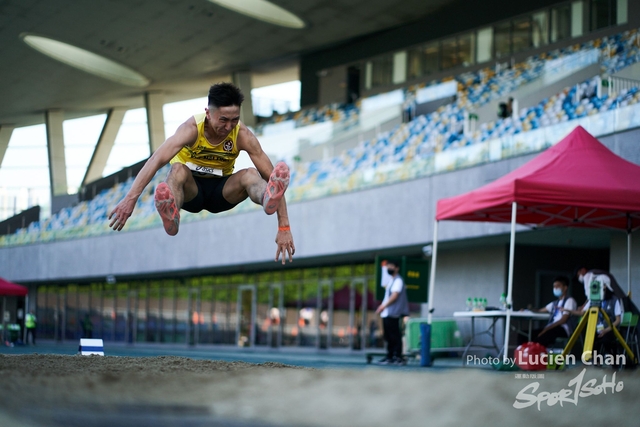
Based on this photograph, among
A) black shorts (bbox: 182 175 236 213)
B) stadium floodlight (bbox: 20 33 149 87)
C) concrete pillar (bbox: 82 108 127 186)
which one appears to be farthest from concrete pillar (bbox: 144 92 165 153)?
black shorts (bbox: 182 175 236 213)

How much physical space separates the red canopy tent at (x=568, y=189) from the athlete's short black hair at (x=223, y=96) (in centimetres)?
502

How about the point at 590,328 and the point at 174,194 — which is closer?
the point at 174,194

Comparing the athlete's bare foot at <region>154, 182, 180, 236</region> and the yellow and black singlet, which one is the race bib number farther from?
the athlete's bare foot at <region>154, 182, 180, 236</region>

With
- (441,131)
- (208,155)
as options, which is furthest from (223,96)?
(441,131)

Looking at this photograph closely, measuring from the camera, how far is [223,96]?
7809mm

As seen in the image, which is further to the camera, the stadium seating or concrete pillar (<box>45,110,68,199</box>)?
concrete pillar (<box>45,110,68,199</box>)

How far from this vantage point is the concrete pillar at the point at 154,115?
42125 mm

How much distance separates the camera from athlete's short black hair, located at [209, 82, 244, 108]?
779 cm

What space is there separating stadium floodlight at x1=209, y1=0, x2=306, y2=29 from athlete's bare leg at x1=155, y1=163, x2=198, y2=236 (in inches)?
905

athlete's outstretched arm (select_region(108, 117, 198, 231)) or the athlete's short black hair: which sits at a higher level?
the athlete's short black hair

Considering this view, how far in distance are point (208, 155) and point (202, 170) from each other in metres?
0.19

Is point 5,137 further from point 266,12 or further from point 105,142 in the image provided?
point 266,12

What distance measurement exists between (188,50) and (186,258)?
10619mm

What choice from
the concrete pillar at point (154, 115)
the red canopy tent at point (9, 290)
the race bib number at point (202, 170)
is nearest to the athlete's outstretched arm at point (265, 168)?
the race bib number at point (202, 170)
